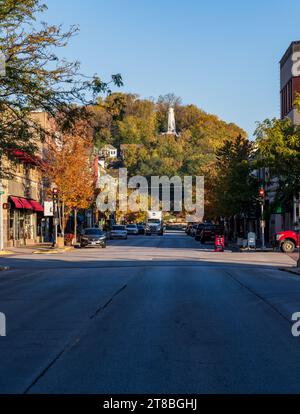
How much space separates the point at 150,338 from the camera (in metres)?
11.8

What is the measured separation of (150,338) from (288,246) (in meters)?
38.7

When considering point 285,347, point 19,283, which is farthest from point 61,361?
point 19,283

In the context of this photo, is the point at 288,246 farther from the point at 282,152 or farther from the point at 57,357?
the point at 57,357

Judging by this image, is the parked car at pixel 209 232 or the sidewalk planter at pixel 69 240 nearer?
the sidewalk planter at pixel 69 240

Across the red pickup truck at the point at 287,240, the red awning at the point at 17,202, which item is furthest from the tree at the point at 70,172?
the red pickup truck at the point at 287,240

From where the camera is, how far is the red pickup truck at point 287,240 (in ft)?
162

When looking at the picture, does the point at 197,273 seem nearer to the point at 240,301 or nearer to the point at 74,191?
the point at 240,301

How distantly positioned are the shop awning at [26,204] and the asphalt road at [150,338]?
36667 millimetres

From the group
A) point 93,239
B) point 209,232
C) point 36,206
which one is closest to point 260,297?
point 93,239

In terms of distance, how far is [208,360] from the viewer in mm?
9945

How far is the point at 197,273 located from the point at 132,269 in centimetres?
383

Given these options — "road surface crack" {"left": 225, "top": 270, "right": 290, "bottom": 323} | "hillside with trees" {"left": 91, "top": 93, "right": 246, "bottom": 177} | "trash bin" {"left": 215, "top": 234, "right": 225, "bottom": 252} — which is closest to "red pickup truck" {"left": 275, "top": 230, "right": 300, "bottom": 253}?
"trash bin" {"left": 215, "top": 234, "right": 225, "bottom": 252}

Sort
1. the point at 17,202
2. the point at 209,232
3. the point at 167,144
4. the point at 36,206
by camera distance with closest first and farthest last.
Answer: the point at 17,202, the point at 36,206, the point at 209,232, the point at 167,144

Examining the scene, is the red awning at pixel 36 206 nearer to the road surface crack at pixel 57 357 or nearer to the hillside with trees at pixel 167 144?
the road surface crack at pixel 57 357
